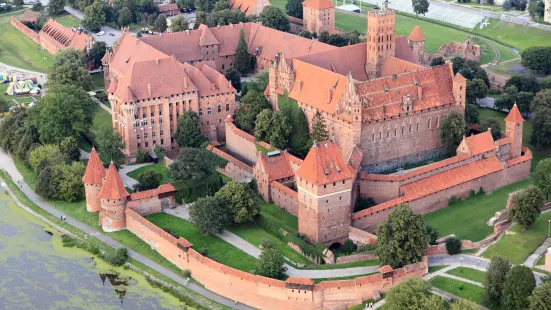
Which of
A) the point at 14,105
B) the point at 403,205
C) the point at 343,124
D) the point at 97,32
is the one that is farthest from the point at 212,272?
the point at 97,32

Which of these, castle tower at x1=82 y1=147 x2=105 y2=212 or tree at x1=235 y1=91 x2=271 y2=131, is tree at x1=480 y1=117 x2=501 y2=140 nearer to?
tree at x1=235 y1=91 x2=271 y2=131

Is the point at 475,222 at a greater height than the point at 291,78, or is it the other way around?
the point at 291,78

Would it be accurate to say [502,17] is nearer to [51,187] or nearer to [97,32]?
[97,32]

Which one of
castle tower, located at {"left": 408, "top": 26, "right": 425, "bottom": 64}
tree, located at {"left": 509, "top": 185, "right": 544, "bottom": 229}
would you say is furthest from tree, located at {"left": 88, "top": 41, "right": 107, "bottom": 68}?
tree, located at {"left": 509, "top": 185, "right": 544, "bottom": 229}

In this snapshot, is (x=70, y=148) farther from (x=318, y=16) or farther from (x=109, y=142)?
(x=318, y=16)

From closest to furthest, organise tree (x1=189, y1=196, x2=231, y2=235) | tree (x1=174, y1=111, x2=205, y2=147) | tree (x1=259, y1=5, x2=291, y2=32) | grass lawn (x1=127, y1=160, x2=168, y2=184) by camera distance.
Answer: tree (x1=189, y1=196, x2=231, y2=235) < grass lawn (x1=127, y1=160, x2=168, y2=184) < tree (x1=174, y1=111, x2=205, y2=147) < tree (x1=259, y1=5, x2=291, y2=32)
